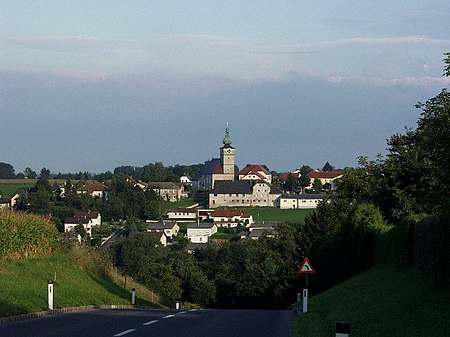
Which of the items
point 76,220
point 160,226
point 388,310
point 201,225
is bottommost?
point 388,310

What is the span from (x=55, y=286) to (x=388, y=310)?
46.2ft

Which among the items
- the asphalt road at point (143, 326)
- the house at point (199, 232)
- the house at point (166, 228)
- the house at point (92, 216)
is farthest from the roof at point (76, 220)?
the asphalt road at point (143, 326)

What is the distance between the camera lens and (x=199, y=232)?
568ft

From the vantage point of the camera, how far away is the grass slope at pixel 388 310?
15625 millimetres

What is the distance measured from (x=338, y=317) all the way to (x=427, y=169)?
3535 centimetres

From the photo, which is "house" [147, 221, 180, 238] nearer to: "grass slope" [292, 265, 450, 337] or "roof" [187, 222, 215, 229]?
"roof" [187, 222, 215, 229]

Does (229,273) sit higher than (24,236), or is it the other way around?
(24,236)

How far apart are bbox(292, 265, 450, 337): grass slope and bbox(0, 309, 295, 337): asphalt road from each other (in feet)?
3.07

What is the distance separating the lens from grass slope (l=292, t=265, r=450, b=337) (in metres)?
15.6

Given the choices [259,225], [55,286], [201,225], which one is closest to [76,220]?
[201,225]

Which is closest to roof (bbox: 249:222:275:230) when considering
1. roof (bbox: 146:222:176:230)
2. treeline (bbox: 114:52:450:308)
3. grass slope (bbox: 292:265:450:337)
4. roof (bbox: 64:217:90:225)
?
roof (bbox: 146:222:176:230)

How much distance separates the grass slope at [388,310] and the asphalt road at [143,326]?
94 cm

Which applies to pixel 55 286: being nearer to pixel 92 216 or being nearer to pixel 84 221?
pixel 84 221

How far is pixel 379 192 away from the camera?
2317 inches
